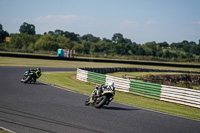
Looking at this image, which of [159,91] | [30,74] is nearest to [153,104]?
[159,91]

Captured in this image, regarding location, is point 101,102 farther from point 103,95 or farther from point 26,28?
point 26,28

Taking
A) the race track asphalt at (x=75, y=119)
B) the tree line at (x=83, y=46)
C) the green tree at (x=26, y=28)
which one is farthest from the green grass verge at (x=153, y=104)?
the green tree at (x=26, y=28)

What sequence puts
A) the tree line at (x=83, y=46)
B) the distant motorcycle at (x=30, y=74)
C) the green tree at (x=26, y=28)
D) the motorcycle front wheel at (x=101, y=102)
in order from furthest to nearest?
the green tree at (x=26, y=28) → the tree line at (x=83, y=46) → the distant motorcycle at (x=30, y=74) → the motorcycle front wheel at (x=101, y=102)

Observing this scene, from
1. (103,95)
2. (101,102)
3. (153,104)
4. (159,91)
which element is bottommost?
(153,104)

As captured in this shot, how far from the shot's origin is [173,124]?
10.1 meters

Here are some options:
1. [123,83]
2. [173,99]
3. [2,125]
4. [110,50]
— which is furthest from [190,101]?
[110,50]

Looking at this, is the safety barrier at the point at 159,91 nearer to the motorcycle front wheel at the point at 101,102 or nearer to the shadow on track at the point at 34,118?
the motorcycle front wheel at the point at 101,102

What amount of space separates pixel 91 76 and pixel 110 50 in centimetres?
10712

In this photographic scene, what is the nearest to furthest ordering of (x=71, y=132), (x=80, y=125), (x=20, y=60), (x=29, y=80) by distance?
(x=71, y=132) < (x=80, y=125) < (x=29, y=80) < (x=20, y=60)

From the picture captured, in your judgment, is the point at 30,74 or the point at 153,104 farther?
the point at 30,74

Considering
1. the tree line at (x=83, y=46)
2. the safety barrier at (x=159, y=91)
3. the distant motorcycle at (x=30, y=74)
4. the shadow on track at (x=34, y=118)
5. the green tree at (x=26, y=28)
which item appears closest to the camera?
the shadow on track at (x=34, y=118)

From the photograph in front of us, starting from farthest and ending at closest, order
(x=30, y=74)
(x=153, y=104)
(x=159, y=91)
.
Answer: (x=30, y=74)
(x=159, y=91)
(x=153, y=104)

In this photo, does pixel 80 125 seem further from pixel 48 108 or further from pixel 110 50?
pixel 110 50

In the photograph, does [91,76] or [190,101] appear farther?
[91,76]
